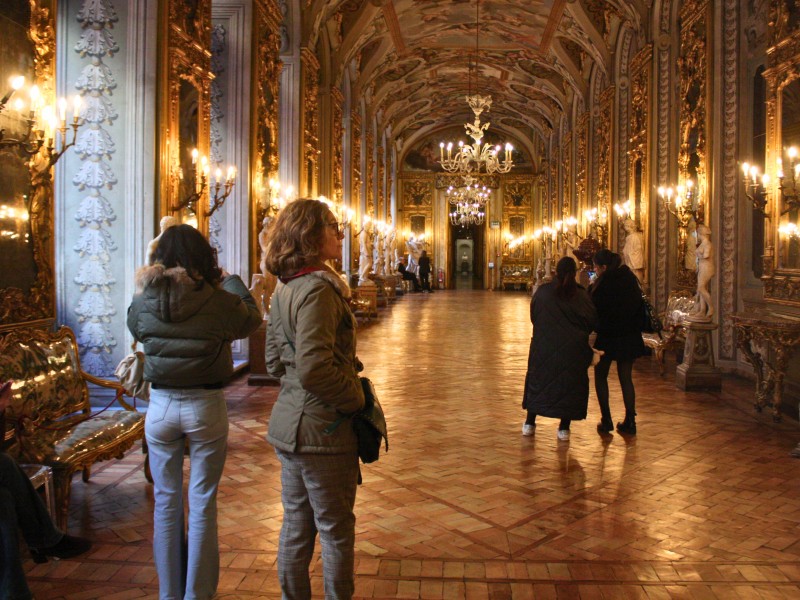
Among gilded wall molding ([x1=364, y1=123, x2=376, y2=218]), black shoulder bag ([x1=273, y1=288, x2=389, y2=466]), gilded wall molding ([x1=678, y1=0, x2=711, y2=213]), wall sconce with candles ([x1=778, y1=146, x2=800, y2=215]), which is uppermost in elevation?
gilded wall molding ([x1=364, y1=123, x2=376, y2=218])

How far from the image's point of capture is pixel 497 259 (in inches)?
1399

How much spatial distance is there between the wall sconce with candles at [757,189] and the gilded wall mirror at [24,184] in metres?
6.50

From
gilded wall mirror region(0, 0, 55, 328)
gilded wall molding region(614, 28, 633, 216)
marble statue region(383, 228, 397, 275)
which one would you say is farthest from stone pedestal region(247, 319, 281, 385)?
marble statue region(383, 228, 397, 275)

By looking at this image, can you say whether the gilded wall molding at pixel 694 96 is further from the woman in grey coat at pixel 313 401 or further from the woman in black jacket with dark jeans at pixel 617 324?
the woman in grey coat at pixel 313 401

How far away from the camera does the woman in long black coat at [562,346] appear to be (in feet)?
17.6

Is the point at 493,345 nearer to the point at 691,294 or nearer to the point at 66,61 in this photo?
the point at 691,294

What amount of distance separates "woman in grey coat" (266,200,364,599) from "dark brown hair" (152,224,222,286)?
1.44 feet

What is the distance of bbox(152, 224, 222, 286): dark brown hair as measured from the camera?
278cm

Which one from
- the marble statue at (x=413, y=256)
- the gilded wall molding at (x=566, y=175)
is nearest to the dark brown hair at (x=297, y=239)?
the gilded wall molding at (x=566, y=175)

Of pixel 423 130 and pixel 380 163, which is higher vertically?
pixel 423 130

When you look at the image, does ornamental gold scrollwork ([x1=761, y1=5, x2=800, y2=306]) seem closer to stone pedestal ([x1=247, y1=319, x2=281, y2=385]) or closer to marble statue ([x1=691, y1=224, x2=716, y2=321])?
marble statue ([x1=691, y1=224, x2=716, y2=321])

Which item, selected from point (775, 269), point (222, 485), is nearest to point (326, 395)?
point (222, 485)

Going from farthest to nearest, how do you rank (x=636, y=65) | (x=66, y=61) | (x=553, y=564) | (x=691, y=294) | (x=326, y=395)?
(x=636, y=65)
(x=691, y=294)
(x=66, y=61)
(x=553, y=564)
(x=326, y=395)

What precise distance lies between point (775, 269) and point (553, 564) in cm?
576
